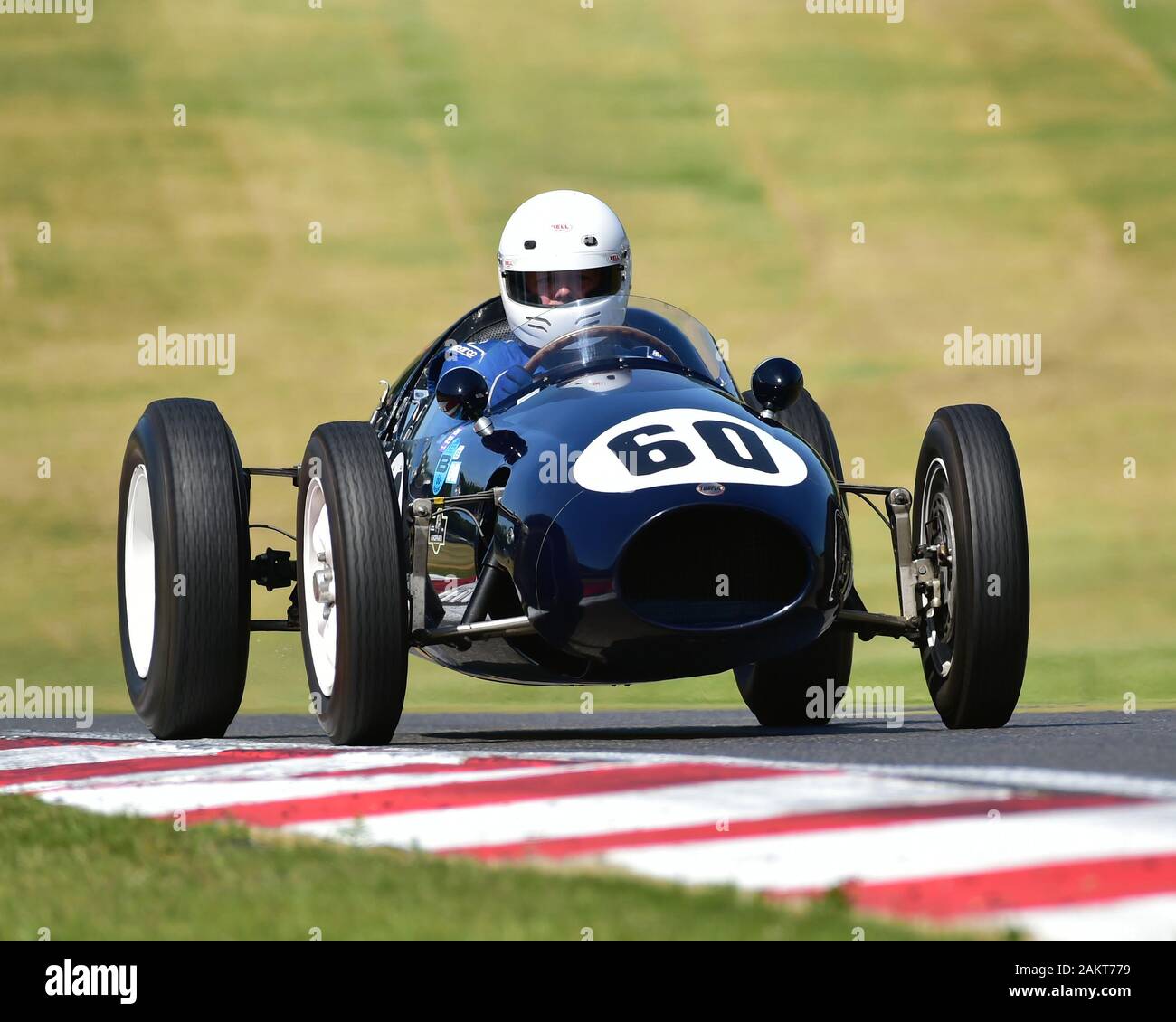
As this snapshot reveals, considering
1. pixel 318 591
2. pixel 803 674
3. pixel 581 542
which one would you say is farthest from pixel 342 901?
pixel 803 674

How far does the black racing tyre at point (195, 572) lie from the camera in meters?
8.00

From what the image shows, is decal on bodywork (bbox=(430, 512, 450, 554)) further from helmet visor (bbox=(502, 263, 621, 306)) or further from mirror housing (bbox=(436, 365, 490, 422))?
helmet visor (bbox=(502, 263, 621, 306))

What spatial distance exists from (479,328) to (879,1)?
21.4m

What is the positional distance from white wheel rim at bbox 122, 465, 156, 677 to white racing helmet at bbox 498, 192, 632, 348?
5.93ft

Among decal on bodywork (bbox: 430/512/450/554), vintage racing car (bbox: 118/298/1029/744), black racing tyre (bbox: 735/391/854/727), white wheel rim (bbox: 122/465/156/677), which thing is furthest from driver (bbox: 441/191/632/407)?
white wheel rim (bbox: 122/465/156/677)

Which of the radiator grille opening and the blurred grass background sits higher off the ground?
the blurred grass background

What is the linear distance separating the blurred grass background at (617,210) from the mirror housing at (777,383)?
7843 mm

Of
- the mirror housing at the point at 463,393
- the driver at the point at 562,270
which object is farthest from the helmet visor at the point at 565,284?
the mirror housing at the point at 463,393

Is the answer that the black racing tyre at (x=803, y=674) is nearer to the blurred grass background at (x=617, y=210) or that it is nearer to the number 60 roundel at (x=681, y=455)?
the number 60 roundel at (x=681, y=455)

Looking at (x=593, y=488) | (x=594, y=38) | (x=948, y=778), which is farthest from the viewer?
(x=594, y=38)

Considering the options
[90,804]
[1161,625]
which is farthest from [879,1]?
[90,804]

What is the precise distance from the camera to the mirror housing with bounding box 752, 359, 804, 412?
7.90m

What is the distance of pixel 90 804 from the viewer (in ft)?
18.7
